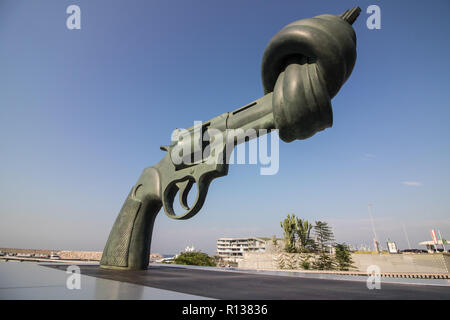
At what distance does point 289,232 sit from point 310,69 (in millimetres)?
18459

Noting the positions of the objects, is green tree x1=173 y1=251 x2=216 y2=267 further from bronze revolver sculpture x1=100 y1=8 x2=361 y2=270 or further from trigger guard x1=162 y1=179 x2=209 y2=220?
trigger guard x1=162 y1=179 x2=209 y2=220

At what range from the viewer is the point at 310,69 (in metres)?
1.48

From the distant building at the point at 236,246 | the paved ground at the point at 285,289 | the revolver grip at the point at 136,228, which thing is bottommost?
the distant building at the point at 236,246

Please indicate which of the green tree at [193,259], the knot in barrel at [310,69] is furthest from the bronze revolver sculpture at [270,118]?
the green tree at [193,259]

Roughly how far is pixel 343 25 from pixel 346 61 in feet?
0.79

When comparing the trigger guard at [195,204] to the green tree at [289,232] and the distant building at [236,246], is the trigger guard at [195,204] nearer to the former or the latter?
the green tree at [289,232]

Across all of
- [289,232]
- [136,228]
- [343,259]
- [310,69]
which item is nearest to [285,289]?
[310,69]

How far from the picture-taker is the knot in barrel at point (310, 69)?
1.41 meters

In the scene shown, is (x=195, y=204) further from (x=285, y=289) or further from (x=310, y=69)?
(x=310, y=69)

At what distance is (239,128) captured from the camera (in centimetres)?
195

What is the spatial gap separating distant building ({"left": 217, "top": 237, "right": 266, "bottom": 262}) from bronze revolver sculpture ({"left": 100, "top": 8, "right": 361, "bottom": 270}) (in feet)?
180

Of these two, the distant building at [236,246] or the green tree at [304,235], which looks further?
the distant building at [236,246]
